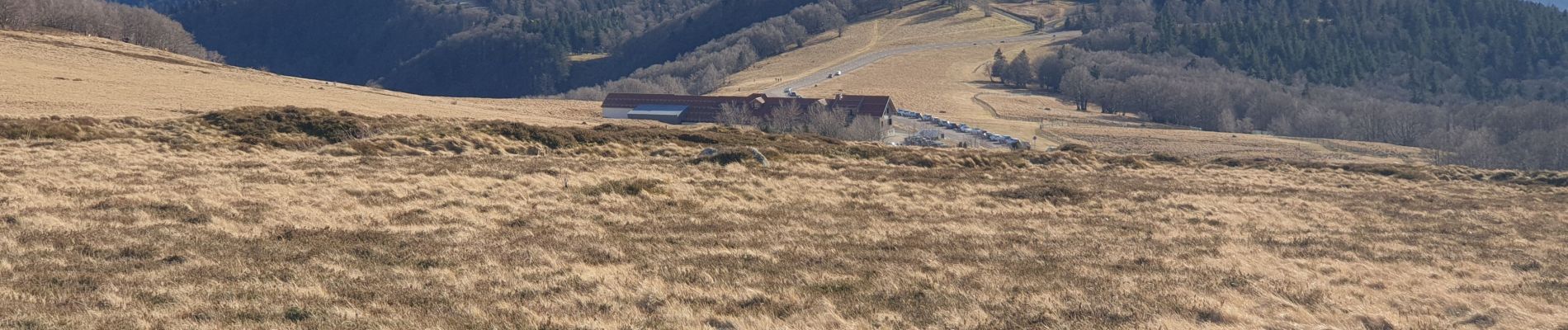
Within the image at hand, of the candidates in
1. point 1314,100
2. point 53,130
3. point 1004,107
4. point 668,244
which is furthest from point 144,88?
point 1314,100

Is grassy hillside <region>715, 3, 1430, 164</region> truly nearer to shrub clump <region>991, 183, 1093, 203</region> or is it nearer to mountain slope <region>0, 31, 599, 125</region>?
mountain slope <region>0, 31, 599, 125</region>

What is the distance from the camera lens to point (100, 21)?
400 ft

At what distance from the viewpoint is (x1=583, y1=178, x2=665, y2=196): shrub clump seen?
1014 inches

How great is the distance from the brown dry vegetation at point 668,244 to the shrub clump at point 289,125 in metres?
0.20

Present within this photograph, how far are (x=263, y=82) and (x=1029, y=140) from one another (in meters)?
58.9

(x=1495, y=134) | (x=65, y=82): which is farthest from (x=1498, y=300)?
(x=1495, y=134)

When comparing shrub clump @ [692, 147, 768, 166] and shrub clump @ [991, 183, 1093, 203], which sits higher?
shrub clump @ [692, 147, 768, 166]

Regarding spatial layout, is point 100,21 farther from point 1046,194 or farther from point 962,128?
point 1046,194

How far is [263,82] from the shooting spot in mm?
71375

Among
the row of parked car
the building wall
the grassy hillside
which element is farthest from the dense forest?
the building wall

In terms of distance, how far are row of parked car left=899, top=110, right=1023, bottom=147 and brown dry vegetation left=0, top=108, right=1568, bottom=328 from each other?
49595mm

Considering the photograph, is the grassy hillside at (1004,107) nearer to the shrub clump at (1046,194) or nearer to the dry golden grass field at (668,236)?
the shrub clump at (1046,194)

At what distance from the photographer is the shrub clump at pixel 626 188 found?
84.5 feet

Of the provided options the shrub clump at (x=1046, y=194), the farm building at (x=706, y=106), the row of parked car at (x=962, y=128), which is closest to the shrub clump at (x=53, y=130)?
the shrub clump at (x=1046, y=194)
